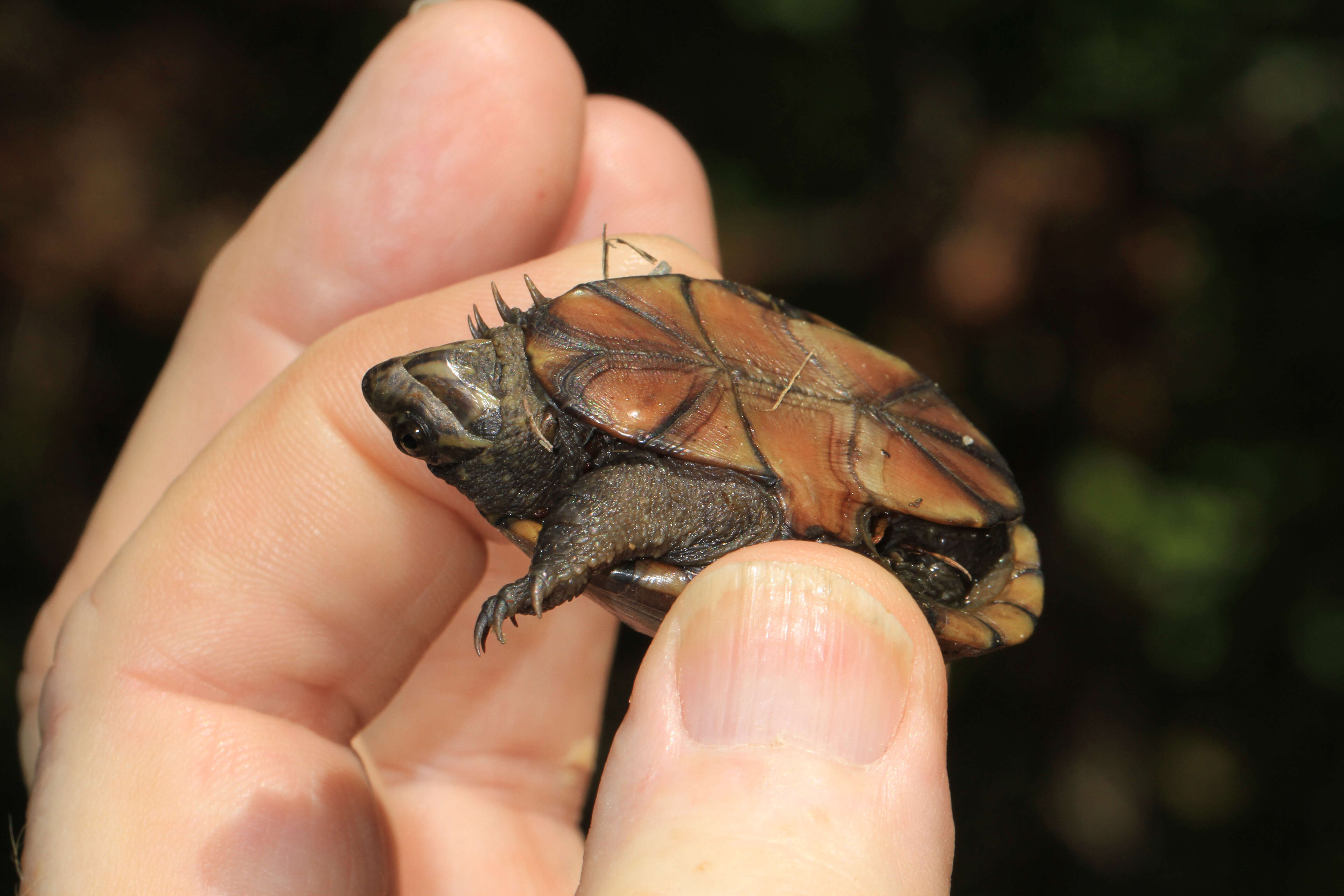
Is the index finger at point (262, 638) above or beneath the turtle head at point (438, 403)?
beneath

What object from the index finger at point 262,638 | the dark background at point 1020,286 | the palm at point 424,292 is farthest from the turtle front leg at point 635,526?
the dark background at point 1020,286

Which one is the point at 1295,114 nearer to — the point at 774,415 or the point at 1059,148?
the point at 1059,148

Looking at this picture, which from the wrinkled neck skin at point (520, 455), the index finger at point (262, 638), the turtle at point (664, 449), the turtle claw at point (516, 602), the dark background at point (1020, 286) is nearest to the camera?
the turtle claw at point (516, 602)

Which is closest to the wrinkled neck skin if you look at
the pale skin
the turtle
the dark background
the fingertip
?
the turtle

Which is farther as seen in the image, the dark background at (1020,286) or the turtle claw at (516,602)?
the dark background at (1020,286)

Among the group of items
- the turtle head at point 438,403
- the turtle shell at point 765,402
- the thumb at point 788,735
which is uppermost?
the turtle shell at point 765,402

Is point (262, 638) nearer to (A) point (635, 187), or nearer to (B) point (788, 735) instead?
(B) point (788, 735)

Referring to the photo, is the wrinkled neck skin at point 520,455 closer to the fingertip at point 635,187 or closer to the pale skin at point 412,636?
the pale skin at point 412,636

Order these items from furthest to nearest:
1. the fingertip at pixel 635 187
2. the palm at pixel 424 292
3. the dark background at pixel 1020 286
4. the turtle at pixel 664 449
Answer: the dark background at pixel 1020 286
the fingertip at pixel 635 187
the palm at pixel 424 292
the turtle at pixel 664 449
